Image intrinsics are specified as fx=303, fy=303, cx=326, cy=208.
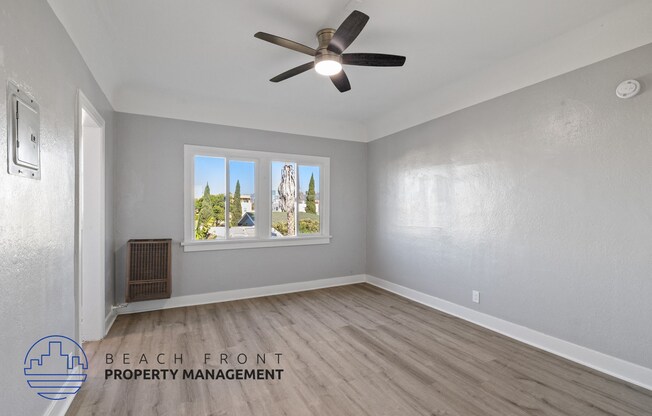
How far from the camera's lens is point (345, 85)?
2.81 metres

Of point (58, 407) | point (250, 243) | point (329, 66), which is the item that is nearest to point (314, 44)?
point (329, 66)

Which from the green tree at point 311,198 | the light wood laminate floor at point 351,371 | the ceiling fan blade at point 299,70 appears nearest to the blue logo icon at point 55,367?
the light wood laminate floor at point 351,371

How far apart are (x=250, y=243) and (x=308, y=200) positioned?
1.13 meters

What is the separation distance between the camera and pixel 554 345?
8.70 ft

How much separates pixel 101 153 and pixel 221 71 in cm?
143

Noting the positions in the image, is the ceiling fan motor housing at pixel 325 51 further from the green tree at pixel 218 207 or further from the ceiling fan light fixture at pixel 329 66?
the green tree at pixel 218 207

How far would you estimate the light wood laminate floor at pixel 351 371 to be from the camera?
6.39ft

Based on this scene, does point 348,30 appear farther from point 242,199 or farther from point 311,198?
Result: point 311,198

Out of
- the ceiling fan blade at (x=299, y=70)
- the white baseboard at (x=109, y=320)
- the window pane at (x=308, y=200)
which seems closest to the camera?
the ceiling fan blade at (x=299, y=70)

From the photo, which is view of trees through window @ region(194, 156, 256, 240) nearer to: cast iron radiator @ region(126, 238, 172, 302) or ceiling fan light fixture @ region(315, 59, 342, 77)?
cast iron radiator @ region(126, 238, 172, 302)

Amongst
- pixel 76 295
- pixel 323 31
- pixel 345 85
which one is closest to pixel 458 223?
pixel 345 85

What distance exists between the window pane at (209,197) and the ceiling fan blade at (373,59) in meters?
2.44

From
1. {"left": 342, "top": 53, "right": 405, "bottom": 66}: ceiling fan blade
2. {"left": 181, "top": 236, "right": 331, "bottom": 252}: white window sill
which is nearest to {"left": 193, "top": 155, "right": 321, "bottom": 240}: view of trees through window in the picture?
{"left": 181, "top": 236, "right": 331, "bottom": 252}: white window sill

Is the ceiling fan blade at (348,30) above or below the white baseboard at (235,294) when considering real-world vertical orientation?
above
